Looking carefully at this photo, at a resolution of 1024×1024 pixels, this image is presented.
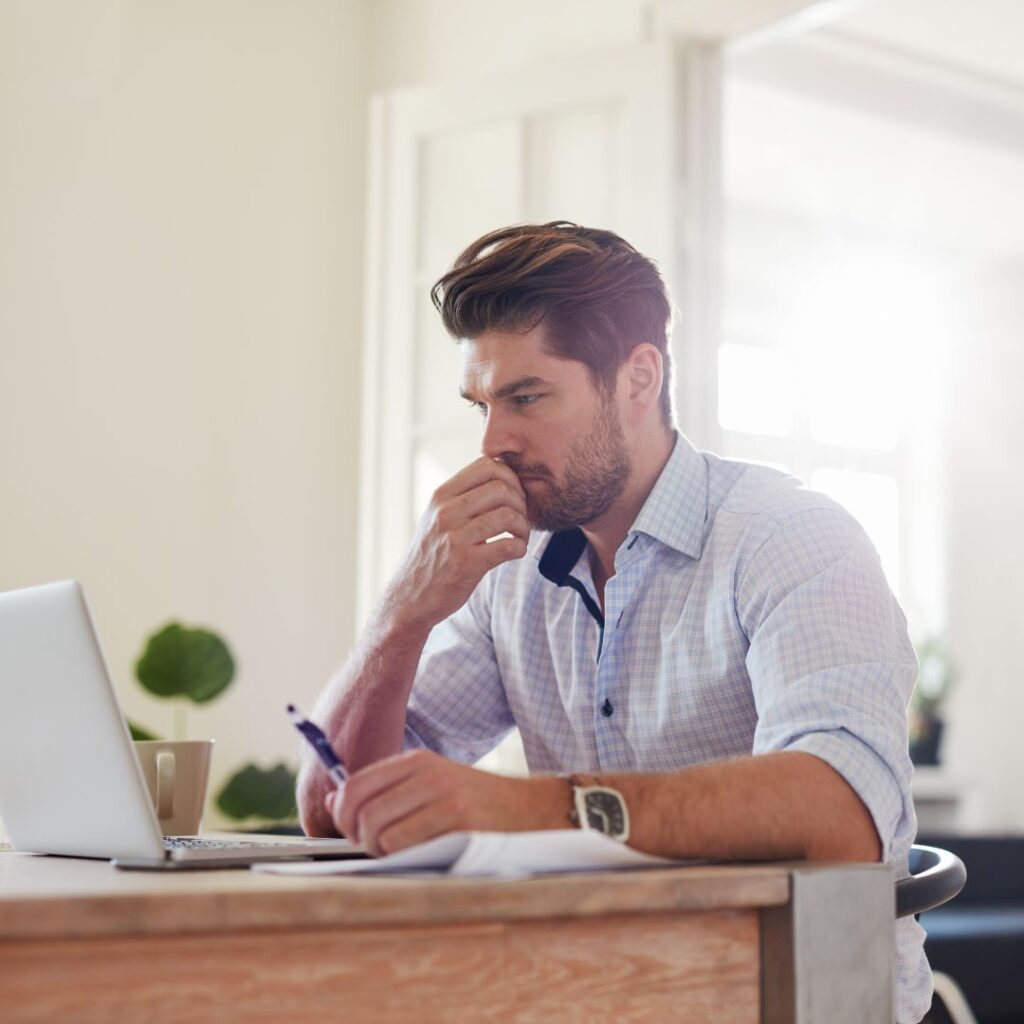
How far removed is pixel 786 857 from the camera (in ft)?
3.28

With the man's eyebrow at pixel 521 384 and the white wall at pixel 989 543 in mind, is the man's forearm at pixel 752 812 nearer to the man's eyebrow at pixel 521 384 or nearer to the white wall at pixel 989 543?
the man's eyebrow at pixel 521 384

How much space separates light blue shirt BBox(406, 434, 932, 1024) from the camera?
3.78 ft

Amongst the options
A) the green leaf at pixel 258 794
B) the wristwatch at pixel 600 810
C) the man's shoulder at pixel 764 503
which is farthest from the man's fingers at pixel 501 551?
the green leaf at pixel 258 794

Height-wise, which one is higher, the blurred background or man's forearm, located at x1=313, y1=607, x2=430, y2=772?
the blurred background

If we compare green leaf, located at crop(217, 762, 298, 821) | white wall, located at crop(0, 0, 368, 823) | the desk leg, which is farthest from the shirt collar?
white wall, located at crop(0, 0, 368, 823)

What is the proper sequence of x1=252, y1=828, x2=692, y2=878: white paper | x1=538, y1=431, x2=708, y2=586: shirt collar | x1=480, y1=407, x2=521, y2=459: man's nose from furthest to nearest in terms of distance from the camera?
1. x1=480, y1=407, x2=521, y2=459: man's nose
2. x1=538, y1=431, x2=708, y2=586: shirt collar
3. x1=252, y1=828, x2=692, y2=878: white paper

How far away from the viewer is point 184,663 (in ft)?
9.52

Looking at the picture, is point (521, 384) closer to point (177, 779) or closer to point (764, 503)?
point (764, 503)

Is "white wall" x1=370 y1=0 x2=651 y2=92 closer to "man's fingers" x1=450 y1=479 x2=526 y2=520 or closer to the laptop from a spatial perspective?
"man's fingers" x1=450 y1=479 x2=526 y2=520

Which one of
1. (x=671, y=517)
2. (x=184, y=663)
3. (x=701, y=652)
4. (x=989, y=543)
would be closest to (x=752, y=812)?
(x=701, y=652)

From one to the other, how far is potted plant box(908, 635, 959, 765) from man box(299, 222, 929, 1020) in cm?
451

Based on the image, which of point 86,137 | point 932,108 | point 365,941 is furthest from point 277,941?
point 932,108

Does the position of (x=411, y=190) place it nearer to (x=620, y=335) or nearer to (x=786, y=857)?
(x=620, y=335)

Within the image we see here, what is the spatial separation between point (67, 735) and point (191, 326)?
2.80 m
